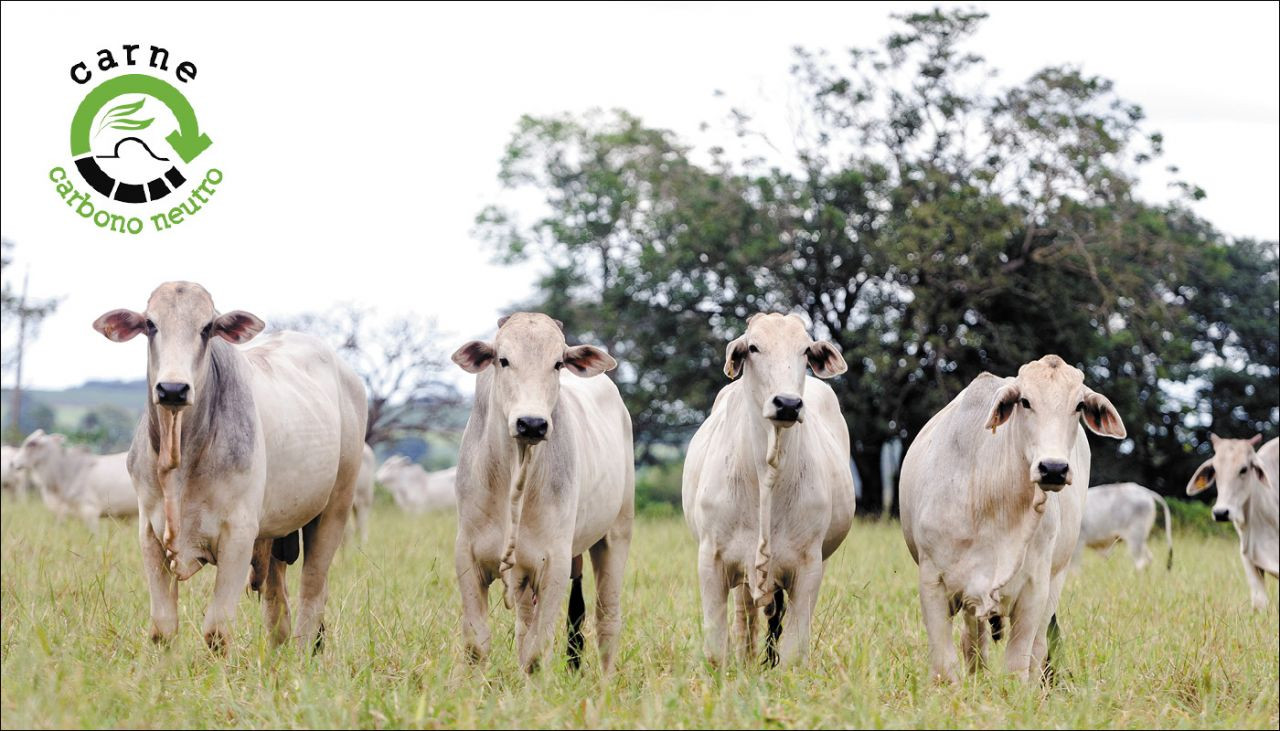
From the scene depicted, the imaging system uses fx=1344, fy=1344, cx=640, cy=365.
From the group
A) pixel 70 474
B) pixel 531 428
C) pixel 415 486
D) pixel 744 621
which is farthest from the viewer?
pixel 415 486

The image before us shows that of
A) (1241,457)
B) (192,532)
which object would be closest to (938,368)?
(1241,457)

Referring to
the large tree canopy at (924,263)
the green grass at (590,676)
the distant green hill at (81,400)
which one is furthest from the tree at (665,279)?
the distant green hill at (81,400)

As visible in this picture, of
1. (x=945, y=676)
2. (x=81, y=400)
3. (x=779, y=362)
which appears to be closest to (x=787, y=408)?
(x=779, y=362)

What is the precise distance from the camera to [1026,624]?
666 centimetres

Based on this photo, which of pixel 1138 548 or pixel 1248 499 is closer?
pixel 1248 499

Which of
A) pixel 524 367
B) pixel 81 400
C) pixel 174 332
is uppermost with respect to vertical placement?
pixel 174 332

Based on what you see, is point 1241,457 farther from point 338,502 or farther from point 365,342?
point 365,342

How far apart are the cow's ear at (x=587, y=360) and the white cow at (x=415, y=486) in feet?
68.0

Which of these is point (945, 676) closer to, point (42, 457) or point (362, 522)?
point (362, 522)

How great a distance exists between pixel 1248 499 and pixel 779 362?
8.80 metres

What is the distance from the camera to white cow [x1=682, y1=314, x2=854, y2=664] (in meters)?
6.39

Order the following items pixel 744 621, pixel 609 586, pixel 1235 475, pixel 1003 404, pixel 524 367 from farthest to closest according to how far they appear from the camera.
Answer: pixel 1235 475 < pixel 609 586 < pixel 744 621 < pixel 1003 404 < pixel 524 367

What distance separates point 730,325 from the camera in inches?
928

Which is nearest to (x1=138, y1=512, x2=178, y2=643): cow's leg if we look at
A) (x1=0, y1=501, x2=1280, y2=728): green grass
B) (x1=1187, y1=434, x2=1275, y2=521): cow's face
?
(x1=0, y1=501, x2=1280, y2=728): green grass
